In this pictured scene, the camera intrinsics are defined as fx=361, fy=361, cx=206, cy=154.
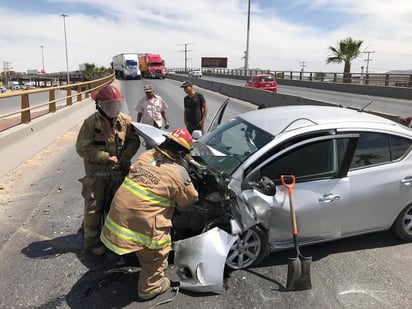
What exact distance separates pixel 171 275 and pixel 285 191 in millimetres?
1381

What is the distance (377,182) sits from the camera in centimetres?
382

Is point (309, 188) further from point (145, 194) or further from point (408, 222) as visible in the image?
point (145, 194)

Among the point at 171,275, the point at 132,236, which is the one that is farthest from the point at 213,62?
the point at 132,236

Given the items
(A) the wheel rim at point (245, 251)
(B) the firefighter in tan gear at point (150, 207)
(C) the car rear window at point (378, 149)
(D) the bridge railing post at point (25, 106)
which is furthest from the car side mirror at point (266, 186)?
(D) the bridge railing post at point (25, 106)

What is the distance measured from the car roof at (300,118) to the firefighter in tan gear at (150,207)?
4.07ft

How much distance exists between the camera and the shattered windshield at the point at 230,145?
3.75 m

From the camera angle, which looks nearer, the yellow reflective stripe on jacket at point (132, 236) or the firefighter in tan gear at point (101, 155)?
the yellow reflective stripe on jacket at point (132, 236)

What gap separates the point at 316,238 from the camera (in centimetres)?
374

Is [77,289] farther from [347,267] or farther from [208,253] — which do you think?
[347,267]

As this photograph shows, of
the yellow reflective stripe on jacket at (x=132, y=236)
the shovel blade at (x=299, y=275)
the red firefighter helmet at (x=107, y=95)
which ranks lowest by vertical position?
the shovel blade at (x=299, y=275)

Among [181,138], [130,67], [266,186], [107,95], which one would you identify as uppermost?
[130,67]

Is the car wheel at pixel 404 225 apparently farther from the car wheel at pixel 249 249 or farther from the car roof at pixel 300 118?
the car wheel at pixel 249 249

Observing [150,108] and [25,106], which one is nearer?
[150,108]

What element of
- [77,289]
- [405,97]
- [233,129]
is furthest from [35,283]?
[405,97]
